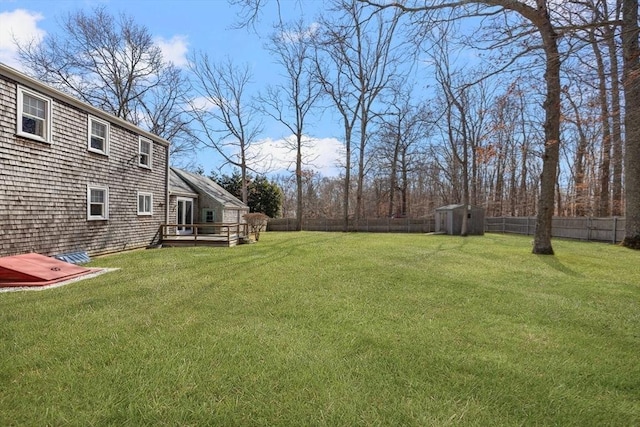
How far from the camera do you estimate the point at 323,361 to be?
2.94 m

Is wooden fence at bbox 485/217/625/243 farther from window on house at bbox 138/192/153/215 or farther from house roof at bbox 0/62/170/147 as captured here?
house roof at bbox 0/62/170/147

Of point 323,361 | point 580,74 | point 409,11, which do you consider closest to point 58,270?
point 323,361

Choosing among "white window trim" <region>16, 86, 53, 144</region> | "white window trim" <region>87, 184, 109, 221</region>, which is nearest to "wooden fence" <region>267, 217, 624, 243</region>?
"white window trim" <region>87, 184, 109, 221</region>

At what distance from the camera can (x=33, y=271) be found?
21.3 feet

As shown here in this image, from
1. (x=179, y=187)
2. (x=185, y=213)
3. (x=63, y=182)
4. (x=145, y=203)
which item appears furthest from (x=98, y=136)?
(x=185, y=213)

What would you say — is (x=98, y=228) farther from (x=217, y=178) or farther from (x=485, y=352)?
(x=217, y=178)

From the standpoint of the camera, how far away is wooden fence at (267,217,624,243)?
1502 cm

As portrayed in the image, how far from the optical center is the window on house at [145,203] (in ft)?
41.8

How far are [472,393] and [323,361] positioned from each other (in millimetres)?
1168

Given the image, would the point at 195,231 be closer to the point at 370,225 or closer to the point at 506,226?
the point at 370,225

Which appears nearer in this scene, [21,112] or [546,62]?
[546,62]

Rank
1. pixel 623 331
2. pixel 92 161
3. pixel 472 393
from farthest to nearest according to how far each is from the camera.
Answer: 1. pixel 92 161
2. pixel 623 331
3. pixel 472 393

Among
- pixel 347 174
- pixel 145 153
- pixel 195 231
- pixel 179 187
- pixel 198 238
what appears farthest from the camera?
pixel 347 174

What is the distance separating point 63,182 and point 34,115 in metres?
1.70
